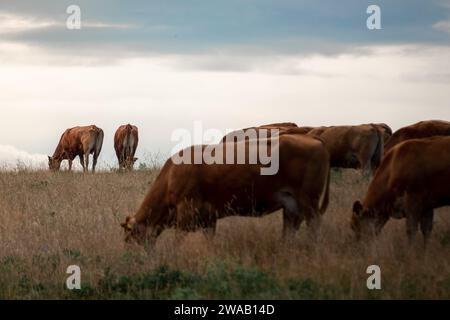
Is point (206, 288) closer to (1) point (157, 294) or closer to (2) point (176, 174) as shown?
(1) point (157, 294)

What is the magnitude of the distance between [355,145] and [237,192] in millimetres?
9034

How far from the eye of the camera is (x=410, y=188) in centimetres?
1177

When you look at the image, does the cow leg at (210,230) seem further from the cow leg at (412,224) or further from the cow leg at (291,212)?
the cow leg at (412,224)

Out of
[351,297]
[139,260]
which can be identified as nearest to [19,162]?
[139,260]

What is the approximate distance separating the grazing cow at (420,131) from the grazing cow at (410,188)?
6.38m

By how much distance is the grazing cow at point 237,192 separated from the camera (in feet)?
38.6

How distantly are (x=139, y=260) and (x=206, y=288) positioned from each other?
1855mm

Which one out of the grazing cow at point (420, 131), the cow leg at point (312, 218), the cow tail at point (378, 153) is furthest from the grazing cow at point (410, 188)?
the cow tail at point (378, 153)

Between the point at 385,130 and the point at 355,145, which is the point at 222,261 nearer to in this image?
the point at 355,145

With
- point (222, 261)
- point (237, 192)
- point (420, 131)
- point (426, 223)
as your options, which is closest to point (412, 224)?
point (426, 223)

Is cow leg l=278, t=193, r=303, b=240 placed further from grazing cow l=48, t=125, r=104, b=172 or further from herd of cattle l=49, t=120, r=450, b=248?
grazing cow l=48, t=125, r=104, b=172

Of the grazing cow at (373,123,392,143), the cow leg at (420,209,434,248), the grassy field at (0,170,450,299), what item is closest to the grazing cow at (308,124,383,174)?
the grazing cow at (373,123,392,143)

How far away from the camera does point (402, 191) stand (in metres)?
11.8

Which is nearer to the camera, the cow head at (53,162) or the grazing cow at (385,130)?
the grazing cow at (385,130)
